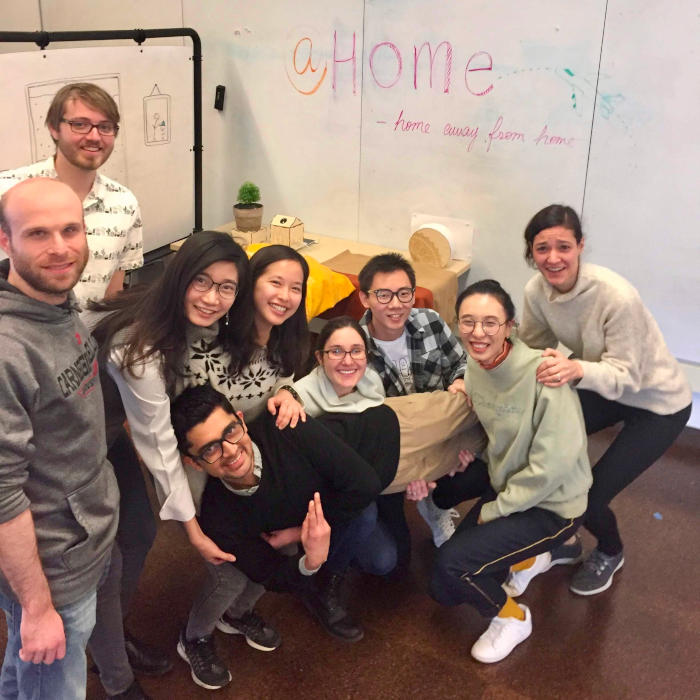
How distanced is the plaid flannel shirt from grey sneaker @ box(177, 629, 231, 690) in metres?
0.89

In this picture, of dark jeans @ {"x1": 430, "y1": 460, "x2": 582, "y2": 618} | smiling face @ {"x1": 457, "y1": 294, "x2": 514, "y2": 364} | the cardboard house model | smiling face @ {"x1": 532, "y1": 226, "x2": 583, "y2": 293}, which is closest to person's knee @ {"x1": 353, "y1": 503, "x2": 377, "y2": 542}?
dark jeans @ {"x1": 430, "y1": 460, "x2": 582, "y2": 618}

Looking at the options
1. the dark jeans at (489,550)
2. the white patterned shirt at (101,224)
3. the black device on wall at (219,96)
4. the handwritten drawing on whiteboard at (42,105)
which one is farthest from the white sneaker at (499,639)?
the black device on wall at (219,96)

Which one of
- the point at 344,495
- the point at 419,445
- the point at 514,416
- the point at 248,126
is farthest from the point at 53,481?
the point at 248,126

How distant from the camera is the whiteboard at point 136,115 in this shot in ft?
9.09

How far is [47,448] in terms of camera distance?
4.26ft

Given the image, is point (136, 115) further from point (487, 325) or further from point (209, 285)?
point (487, 325)

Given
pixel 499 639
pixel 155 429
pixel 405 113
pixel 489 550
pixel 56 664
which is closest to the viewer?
pixel 56 664

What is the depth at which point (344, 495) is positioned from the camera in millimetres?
1846

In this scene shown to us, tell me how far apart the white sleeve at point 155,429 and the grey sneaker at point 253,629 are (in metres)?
0.52

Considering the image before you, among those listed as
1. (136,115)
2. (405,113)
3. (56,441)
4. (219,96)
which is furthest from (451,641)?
(219,96)

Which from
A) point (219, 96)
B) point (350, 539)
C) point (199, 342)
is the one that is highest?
point (219, 96)

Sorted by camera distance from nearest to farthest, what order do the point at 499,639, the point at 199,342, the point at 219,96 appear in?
1. the point at 199,342
2. the point at 499,639
3. the point at 219,96

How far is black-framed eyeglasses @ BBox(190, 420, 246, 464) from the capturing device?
1678 millimetres

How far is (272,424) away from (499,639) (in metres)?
0.91
